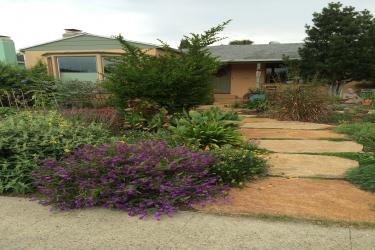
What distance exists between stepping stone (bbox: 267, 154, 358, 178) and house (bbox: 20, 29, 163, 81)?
9.82m

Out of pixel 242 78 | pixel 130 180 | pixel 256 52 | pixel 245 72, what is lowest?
pixel 130 180

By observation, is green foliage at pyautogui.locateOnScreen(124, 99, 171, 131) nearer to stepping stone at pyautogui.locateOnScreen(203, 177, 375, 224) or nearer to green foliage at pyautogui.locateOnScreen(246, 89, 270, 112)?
stepping stone at pyautogui.locateOnScreen(203, 177, 375, 224)

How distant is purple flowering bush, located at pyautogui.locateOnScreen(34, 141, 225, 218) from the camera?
10.6 feet

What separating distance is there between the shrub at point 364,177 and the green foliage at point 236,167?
3.43ft

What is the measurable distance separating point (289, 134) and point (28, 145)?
5059 mm

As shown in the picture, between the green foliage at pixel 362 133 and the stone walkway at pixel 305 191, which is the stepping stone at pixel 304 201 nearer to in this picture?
the stone walkway at pixel 305 191

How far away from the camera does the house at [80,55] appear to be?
13.7 metres

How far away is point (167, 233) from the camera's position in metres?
2.74

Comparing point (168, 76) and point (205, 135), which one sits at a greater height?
point (168, 76)

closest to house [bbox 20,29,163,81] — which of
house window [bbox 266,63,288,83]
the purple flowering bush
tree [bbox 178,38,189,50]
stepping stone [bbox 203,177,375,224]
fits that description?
tree [bbox 178,38,189,50]

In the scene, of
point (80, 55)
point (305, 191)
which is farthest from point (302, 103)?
point (80, 55)

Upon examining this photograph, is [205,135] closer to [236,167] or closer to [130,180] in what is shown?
[236,167]

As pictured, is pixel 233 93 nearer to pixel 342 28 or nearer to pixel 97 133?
pixel 342 28

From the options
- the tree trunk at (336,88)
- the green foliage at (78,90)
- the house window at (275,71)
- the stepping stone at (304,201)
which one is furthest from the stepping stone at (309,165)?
the house window at (275,71)
